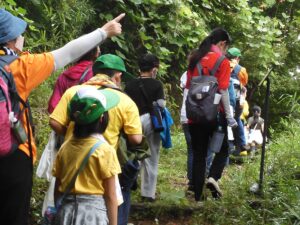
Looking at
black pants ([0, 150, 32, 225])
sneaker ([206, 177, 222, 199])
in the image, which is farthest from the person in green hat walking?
sneaker ([206, 177, 222, 199])

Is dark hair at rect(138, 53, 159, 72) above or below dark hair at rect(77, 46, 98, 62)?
below

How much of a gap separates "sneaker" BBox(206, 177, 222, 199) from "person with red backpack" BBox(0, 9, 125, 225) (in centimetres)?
269

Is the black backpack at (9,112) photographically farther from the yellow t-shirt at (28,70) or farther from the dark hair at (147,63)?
the dark hair at (147,63)

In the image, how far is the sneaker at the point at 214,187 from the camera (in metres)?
5.74

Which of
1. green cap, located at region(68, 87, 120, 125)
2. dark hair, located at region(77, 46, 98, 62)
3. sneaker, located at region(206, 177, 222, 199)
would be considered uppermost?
dark hair, located at region(77, 46, 98, 62)

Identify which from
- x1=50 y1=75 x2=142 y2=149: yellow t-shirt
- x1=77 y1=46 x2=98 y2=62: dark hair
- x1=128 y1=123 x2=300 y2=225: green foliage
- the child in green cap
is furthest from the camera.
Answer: x1=128 y1=123 x2=300 y2=225: green foliage

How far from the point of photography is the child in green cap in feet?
10.9

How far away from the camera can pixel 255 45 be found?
44.9 feet

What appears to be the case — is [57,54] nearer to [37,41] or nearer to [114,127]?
[114,127]

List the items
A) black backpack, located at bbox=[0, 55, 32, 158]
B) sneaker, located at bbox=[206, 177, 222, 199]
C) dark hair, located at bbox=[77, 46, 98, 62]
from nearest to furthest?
black backpack, located at bbox=[0, 55, 32, 158] → dark hair, located at bbox=[77, 46, 98, 62] → sneaker, located at bbox=[206, 177, 222, 199]

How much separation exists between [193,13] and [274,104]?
5.59 meters

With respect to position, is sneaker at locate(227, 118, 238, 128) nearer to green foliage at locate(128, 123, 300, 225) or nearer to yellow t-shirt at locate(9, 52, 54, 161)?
green foliage at locate(128, 123, 300, 225)

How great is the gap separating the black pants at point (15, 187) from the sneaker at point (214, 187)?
2.72m

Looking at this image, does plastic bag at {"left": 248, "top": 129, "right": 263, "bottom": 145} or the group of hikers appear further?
plastic bag at {"left": 248, "top": 129, "right": 263, "bottom": 145}
